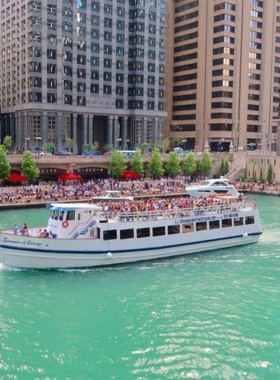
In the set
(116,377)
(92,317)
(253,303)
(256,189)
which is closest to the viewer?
(116,377)

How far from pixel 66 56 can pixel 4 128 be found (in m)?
33.2

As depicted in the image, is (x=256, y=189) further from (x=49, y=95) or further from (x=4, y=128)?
(x=4, y=128)

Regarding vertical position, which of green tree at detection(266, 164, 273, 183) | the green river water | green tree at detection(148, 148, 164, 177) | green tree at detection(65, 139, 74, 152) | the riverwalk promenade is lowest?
the green river water

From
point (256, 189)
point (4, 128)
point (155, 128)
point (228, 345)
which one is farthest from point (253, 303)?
point (4, 128)

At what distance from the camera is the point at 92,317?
31703 millimetres

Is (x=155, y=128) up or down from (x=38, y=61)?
down

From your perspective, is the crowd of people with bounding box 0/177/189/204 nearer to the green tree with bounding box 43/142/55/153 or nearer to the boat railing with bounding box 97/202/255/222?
the boat railing with bounding box 97/202/255/222

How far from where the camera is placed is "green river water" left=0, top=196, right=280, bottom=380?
83.3ft

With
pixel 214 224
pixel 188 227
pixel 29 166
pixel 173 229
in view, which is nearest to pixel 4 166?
pixel 29 166

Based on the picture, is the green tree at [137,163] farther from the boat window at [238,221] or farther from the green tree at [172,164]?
the boat window at [238,221]

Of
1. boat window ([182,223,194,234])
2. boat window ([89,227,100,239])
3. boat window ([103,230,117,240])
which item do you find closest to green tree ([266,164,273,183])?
boat window ([182,223,194,234])

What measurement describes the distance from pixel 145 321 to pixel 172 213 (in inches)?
669

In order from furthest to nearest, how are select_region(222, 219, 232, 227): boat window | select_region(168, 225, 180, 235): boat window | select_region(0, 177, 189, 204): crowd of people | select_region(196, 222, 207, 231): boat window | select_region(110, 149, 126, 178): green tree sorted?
select_region(110, 149, 126, 178): green tree, select_region(0, 177, 189, 204): crowd of people, select_region(222, 219, 232, 227): boat window, select_region(196, 222, 207, 231): boat window, select_region(168, 225, 180, 235): boat window

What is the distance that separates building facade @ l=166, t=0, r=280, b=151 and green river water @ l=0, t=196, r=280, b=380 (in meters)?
110
